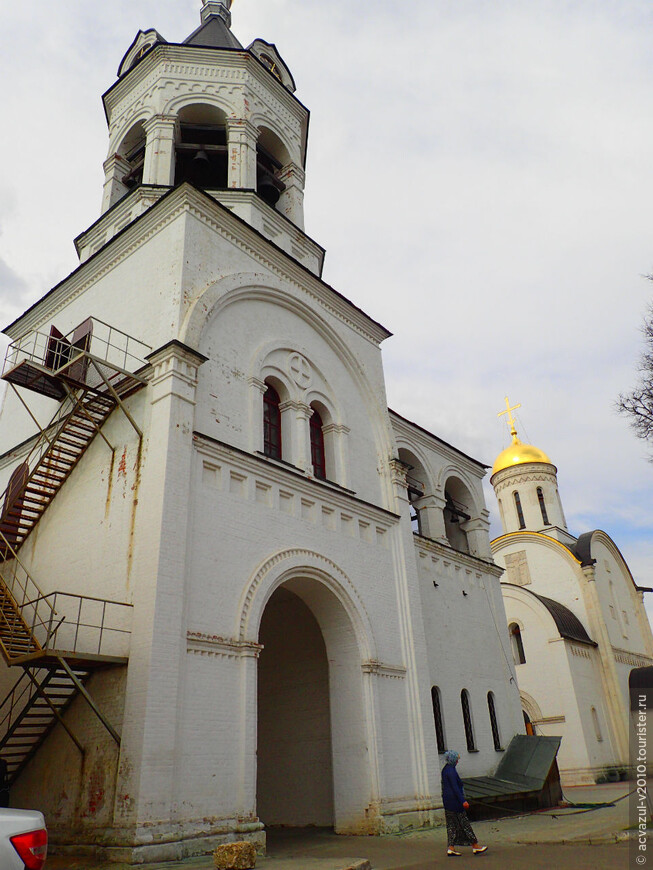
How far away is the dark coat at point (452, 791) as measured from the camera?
938 cm

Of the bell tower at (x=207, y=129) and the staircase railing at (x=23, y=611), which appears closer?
the staircase railing at (x=23, y=611)

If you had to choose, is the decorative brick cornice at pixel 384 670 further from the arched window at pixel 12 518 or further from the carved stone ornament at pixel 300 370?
the arched window at pixel 12 518

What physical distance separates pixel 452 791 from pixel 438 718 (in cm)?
575

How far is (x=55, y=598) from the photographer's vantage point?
9.34 metres

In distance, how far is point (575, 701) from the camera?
80.3 feet

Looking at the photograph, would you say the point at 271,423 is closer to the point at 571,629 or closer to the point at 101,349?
the point at 101,349

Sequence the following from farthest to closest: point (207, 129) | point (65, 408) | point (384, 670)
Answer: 1. point (207, 129)
2. point (65, 408)
3. point (384, 670)

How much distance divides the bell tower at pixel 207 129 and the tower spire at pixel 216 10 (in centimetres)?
326

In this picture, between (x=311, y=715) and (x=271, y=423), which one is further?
(x=311, y=715)

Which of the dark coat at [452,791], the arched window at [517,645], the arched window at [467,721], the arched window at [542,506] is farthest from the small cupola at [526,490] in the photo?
the dark coat at [452,791]

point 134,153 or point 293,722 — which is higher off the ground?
point 134,153

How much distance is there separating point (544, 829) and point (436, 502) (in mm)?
8987

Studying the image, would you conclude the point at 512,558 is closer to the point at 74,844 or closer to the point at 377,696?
the point at 377,696

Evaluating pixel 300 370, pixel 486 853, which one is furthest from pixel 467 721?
pixel 300 370
